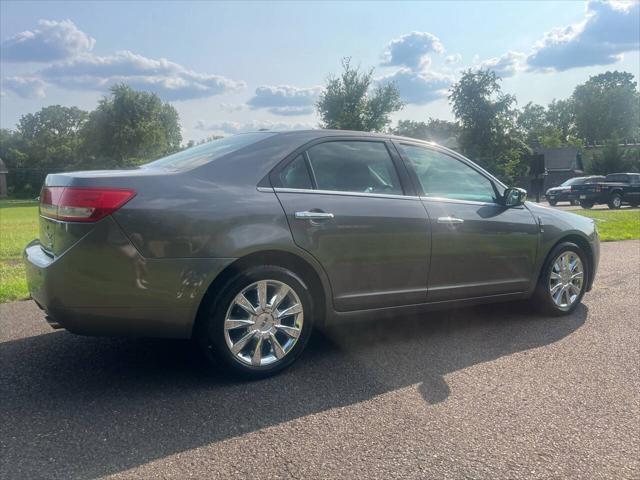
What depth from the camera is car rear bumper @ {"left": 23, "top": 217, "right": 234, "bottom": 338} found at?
10.7 ft

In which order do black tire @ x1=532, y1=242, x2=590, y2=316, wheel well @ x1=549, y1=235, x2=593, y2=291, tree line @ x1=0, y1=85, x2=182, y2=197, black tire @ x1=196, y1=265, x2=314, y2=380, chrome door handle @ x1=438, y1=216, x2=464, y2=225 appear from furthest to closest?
tree line @ x1=0, y1=85, x2=182, y2=197
wheel well @ x1=549, y1=235, x2=593, y2=291
black tire @ x1=532, y1=242, x2=590, y2=316
chrome door handle @ x1=438, y1=216, x2=464, y2=225
black tire @ x1=196, y1=265, x2=314, y2=380

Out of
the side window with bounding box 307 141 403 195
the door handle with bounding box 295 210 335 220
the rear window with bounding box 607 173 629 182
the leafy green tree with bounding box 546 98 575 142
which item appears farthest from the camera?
the leafy green tree with bounding box 546 98 575 142

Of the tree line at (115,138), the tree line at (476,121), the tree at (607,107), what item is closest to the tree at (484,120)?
the tree line at (476,121)

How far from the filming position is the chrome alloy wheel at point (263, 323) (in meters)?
3.61

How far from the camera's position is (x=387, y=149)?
452 cm

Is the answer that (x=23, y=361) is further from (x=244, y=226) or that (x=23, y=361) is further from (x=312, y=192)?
(x=312, y=192)

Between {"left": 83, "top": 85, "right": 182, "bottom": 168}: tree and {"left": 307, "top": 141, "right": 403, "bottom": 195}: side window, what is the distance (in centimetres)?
6363

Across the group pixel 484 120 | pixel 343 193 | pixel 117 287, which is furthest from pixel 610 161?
pixel 117 287

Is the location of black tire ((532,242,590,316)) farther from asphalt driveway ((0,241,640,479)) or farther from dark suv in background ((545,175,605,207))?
dark suv in background ((545,175,605,207))

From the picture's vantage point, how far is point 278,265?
380 cm

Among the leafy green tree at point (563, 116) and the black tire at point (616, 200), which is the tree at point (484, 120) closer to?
the black tire at point (616, 200)

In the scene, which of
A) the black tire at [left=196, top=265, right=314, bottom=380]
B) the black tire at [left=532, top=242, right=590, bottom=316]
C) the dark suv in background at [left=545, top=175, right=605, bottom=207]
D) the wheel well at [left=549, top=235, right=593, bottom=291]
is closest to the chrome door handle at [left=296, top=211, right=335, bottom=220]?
the black tire at [left=196, top=265, right=314, bottom=380]

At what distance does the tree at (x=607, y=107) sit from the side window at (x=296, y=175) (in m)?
109

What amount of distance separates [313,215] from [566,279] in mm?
2833
